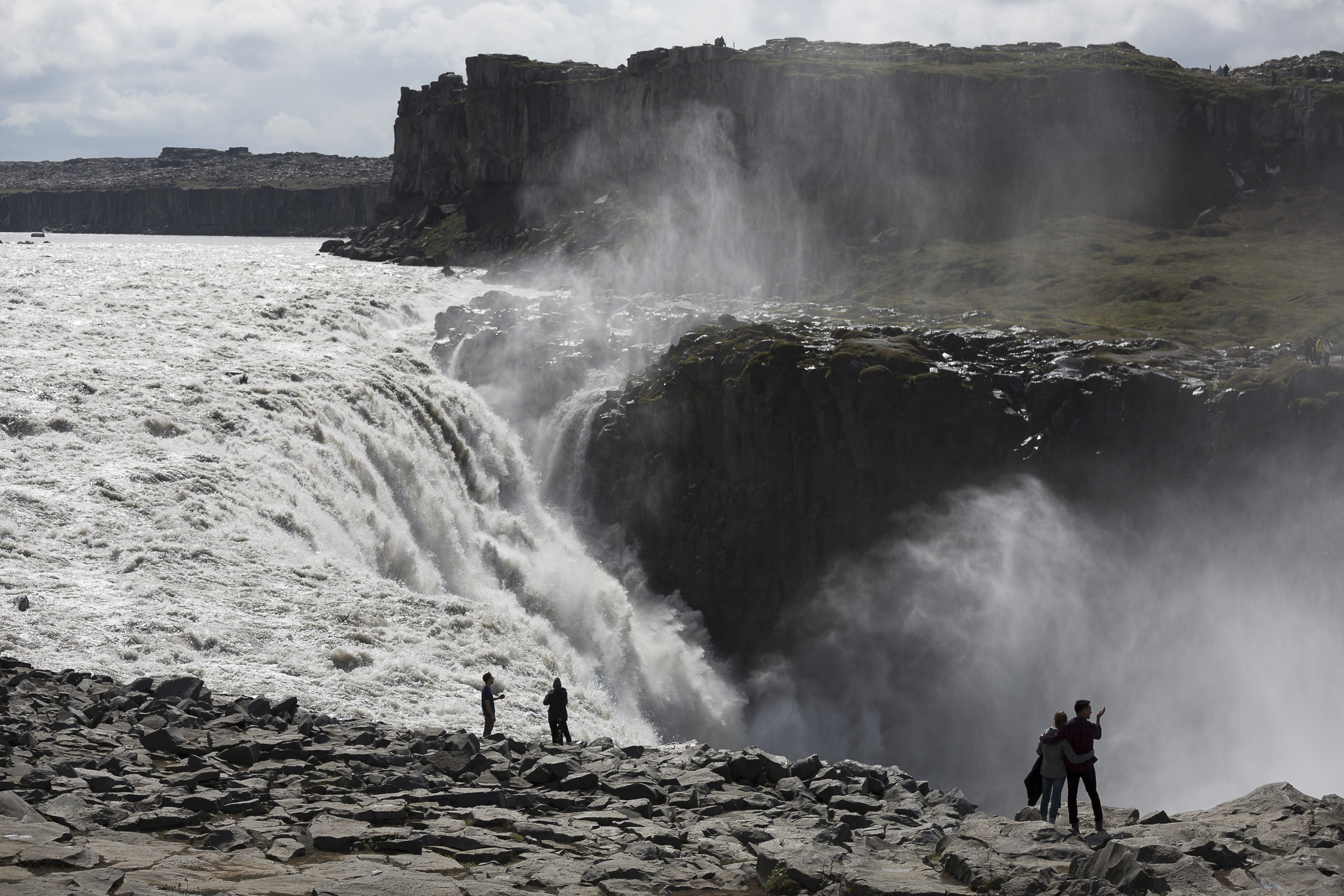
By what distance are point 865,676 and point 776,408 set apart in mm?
14026

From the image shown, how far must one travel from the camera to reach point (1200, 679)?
45562 millimetres

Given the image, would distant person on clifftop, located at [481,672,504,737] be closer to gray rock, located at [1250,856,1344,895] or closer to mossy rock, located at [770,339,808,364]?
gray rock, located at [1250,856,1344,895]

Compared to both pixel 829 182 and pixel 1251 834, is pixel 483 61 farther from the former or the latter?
pixel 1251 834

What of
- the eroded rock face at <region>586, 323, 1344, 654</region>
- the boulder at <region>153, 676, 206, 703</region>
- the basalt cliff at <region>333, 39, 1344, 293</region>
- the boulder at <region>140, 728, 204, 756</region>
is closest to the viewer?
the boulder at <region>140, 728, 204, 756</region>

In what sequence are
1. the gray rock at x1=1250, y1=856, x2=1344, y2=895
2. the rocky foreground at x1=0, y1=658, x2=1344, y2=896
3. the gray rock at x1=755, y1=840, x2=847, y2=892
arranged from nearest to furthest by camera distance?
1. the rocky foreground at x1=0, y1=658, x2=1344, y2=896
2. the gray rock at x1=1250, y1=856, x2=1344, y2=895
3. the gray rock at x1=755, y1=840, x2=847, y2=892

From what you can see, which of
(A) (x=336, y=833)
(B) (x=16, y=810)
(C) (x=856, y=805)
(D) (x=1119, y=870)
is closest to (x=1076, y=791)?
(D) (x=1119, y=870)

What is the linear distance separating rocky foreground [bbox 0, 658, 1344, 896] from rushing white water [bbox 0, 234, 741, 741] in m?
6.05

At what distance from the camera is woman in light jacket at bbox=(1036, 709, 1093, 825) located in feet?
58.2

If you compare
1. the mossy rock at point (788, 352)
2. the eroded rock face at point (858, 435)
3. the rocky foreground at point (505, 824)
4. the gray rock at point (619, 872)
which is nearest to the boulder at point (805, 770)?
the rocky foreground at point (505, 824)

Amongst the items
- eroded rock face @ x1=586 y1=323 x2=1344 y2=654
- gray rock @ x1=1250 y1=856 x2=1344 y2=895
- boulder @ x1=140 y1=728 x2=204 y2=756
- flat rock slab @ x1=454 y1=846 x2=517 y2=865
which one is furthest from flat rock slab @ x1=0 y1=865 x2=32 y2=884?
eroded rock face @ x1=586 y1=323 x2=1344 y2=654

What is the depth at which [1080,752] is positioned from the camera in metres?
17.7

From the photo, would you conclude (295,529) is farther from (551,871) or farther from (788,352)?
(788,352)

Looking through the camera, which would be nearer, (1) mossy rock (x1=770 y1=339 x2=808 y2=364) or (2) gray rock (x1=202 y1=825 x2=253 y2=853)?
(2) gray rock (x1=202 y1=825 x2=253 y2=853)

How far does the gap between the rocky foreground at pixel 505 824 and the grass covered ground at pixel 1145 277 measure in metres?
46.5
